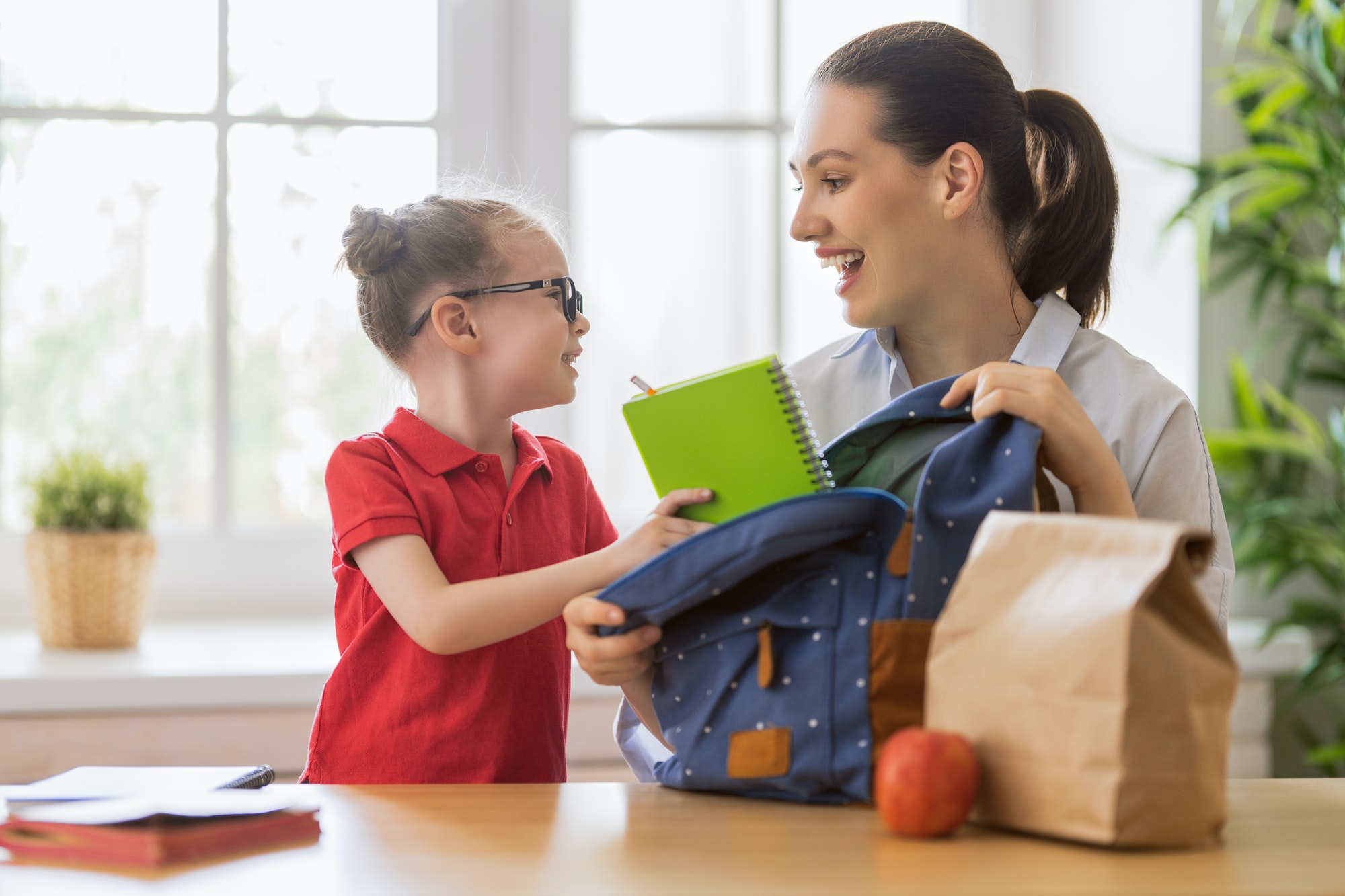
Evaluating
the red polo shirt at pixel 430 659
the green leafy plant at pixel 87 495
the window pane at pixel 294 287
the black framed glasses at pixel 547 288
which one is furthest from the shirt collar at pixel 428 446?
the window pane at pixel 294 287

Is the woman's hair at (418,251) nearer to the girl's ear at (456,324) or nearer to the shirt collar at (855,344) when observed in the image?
the girl's ear at (456,324)

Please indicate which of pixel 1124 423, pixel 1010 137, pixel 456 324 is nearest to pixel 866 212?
pixel 1010 137

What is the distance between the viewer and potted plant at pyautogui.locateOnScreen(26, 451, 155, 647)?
1.72 m

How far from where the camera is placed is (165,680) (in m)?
1.58

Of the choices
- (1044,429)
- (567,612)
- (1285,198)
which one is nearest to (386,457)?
(567,612)

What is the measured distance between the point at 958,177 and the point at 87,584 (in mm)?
1374

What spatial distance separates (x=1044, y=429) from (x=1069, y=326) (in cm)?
40

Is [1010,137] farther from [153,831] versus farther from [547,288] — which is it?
[153,831]

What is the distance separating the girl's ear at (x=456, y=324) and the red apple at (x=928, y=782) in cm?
66

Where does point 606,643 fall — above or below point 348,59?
below

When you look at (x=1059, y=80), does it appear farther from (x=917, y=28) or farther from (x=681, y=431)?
(x=681, y=431)

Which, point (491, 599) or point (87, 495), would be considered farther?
point (87, 495)

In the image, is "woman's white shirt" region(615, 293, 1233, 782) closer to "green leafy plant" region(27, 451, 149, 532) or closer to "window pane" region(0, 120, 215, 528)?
"green leafy plant" region(27, 451, 149, 532)

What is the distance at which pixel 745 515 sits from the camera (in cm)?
81
